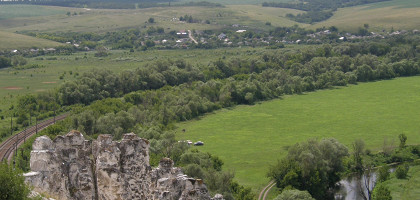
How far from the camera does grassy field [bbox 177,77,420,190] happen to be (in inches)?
2847

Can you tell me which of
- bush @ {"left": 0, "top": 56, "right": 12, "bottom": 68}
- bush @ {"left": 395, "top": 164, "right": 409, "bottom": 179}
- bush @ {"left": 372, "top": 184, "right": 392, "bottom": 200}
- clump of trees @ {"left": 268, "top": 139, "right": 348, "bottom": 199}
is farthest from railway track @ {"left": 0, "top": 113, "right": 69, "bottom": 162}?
bush @ {"left": 0, "top": 56, "right": 12, "bottom": 68}

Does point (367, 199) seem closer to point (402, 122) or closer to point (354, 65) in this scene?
point (402, 122)

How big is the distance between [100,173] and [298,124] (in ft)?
244

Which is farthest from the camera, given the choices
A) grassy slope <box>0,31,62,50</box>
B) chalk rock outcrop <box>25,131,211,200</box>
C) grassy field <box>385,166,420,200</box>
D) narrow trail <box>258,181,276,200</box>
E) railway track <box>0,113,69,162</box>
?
grassy slope <box>0,31,62,50</box>

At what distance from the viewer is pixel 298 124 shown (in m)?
91.2

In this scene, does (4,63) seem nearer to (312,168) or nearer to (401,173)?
(312,168)

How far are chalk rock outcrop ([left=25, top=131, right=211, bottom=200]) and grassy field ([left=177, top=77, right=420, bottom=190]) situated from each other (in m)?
39.9

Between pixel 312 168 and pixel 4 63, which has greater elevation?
pixel 312 168

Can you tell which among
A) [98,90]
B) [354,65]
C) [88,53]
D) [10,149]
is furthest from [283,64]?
[10,149]

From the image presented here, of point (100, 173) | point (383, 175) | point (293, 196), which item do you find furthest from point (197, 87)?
point (100, 173)

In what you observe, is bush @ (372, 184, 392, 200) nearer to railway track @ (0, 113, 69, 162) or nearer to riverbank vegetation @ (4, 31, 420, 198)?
riverbank vegetation @ (4, 31, 420, 198)

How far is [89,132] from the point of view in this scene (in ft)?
243

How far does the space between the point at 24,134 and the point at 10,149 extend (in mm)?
7846

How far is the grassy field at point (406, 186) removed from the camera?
2172 inches
